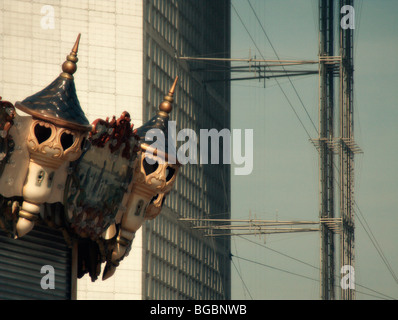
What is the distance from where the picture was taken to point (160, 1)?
273 ft

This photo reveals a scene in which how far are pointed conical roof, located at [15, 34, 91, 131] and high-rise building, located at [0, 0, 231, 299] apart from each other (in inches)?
1596

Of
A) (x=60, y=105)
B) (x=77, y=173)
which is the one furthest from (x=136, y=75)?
(x=60, y=105)

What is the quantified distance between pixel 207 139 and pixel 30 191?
60.4 metres

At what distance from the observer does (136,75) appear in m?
77.9


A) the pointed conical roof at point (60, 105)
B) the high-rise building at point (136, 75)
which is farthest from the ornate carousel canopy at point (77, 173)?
the high-rise building at point (136, 75)

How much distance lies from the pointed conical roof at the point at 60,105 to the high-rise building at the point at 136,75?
40.5 m

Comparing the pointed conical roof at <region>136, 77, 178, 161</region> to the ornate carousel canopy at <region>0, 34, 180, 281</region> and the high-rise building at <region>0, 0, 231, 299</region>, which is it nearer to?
the ornate carousel canopy at <region>0, 34, 180, 281</region>

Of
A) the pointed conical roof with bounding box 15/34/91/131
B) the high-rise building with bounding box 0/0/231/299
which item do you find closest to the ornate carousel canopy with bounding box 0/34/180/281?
the pointed conical roof with bounding box 15/34/91/131

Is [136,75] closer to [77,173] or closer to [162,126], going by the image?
[162,126]

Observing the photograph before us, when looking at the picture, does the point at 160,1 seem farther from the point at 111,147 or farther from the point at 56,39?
the point at 111,147

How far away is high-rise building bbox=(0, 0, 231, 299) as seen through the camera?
7494cm

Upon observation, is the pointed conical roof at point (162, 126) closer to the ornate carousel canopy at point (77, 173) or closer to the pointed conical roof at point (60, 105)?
the ornate carousel canopy at point (77, 173)
